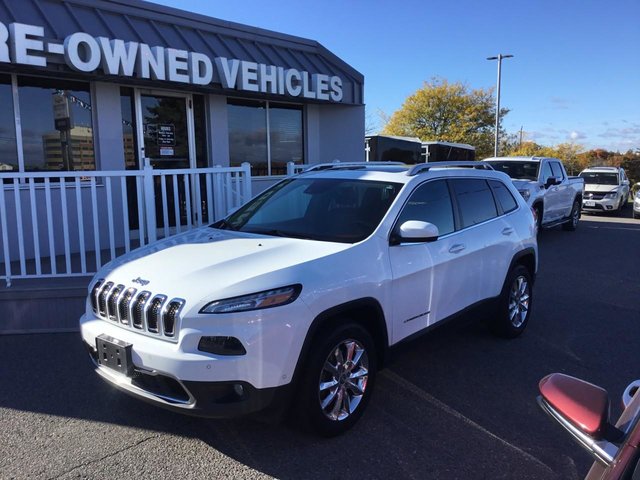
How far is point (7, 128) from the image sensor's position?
7.30 meters

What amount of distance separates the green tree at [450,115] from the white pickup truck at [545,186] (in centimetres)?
2195

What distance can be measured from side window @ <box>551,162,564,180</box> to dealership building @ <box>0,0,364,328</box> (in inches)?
228

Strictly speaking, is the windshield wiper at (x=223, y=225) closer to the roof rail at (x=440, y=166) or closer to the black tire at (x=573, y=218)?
the roof rail at (x=440, y=166)

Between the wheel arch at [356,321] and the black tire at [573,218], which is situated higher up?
the wheel arch at [356,321]

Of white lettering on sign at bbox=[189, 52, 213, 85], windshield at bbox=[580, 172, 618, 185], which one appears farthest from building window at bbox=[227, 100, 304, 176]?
windshield at bbox=[580, 172, 618, 185]

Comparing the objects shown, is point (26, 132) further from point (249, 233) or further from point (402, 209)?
point (402, 209)

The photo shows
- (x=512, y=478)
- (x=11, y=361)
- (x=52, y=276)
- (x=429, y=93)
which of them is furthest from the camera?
(x=429, y=93)

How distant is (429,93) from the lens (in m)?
35.3

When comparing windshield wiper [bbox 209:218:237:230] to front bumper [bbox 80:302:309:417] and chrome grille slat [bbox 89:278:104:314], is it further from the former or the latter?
front bumper [bbox 80:302:309:417]

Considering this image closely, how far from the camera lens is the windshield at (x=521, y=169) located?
41.1 feet

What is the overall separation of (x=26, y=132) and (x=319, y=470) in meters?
6.71

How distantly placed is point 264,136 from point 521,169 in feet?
21.0

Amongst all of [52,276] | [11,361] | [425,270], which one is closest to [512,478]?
[425,270]

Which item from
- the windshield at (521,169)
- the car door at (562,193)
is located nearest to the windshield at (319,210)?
the windshield at (521,169)
